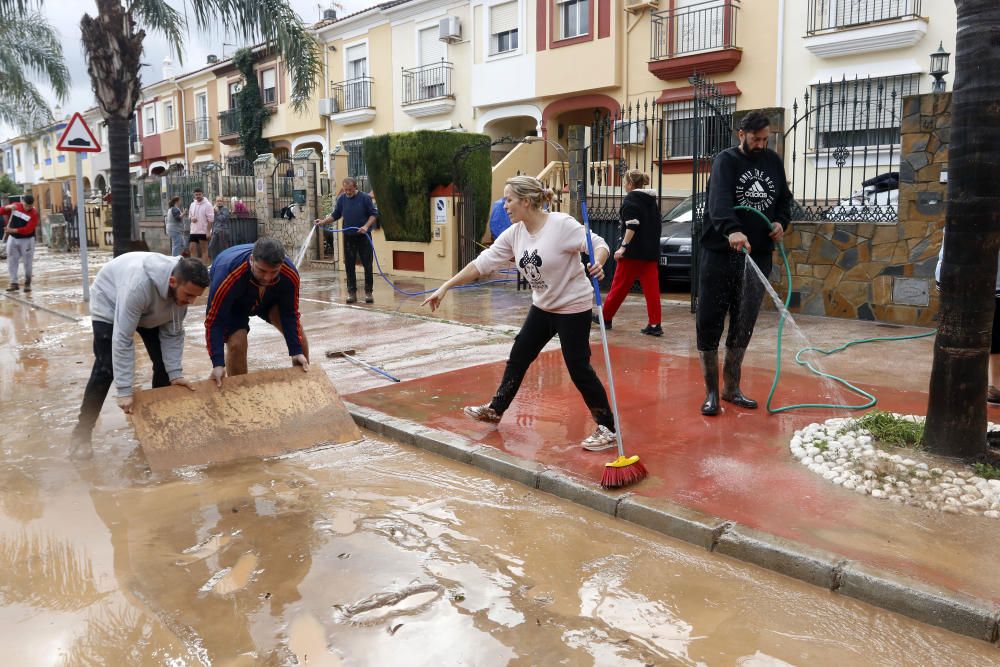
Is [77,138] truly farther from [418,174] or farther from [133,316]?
[133,316]

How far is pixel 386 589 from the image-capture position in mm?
3330

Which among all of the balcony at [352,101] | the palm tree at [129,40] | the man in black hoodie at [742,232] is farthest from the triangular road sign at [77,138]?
the balcony at [352,101]

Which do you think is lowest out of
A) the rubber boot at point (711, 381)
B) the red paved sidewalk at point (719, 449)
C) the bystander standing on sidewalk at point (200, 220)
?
the red paved sidewalk at point (719, 449)

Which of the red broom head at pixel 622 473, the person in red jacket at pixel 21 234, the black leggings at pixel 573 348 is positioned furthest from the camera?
the person in red jacket at pixel 21 234

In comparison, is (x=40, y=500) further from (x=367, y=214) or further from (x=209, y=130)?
(x=209, y=130)

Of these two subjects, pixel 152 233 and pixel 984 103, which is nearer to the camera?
pixel 984 103

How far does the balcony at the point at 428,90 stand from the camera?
2442cm

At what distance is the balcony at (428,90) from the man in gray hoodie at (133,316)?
2033 centimetres

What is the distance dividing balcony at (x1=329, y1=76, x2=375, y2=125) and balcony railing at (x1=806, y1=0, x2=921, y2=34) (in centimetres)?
1498

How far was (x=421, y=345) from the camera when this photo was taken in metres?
8.80

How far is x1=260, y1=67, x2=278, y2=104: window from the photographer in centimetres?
3158

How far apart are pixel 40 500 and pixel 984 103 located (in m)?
5.43

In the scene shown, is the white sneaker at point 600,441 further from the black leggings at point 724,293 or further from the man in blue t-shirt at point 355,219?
the man in blue t-shirt at point 355,219

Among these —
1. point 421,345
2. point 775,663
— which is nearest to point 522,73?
point 421,345
